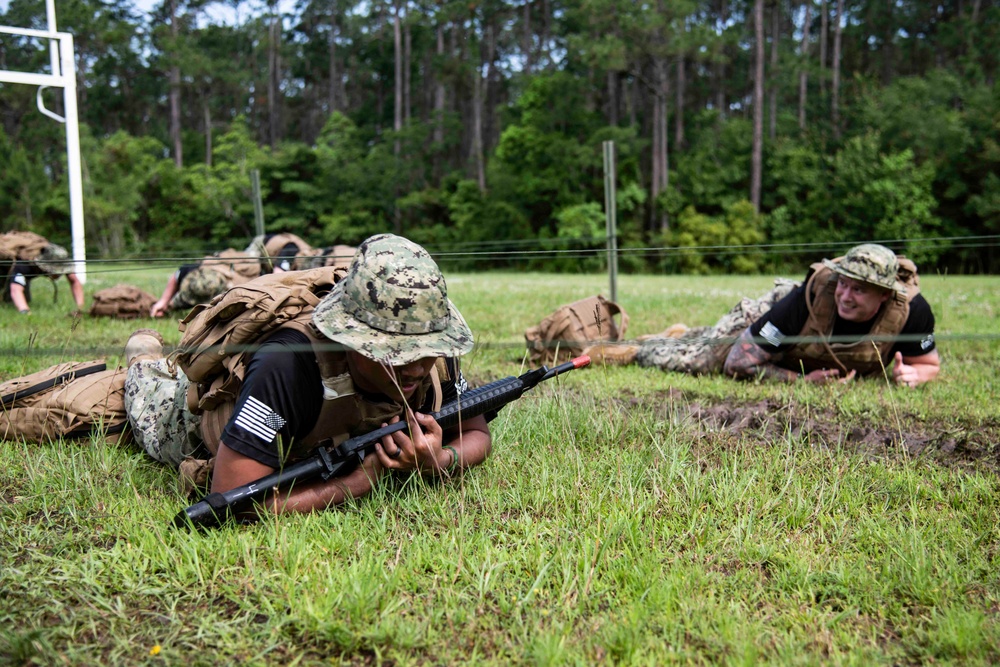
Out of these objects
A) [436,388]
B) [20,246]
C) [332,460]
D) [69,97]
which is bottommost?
[332,460]

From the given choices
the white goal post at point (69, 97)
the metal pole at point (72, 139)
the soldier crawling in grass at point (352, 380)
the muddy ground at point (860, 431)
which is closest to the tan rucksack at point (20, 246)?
the white goal post at point (69, 97)

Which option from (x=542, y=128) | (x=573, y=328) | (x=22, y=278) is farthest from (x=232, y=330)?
(x=542, y=128)

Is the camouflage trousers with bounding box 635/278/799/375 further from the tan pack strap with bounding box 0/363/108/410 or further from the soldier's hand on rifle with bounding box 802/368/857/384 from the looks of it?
the tan pack strap with bounding box 0/363/108/410

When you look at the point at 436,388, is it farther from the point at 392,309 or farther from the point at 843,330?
the point at 843,330

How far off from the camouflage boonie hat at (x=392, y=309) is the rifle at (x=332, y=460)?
1.46 feet

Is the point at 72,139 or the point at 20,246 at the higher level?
the point at 72,139

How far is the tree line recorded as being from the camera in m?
29.5

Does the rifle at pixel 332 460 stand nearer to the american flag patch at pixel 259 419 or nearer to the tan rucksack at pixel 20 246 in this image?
the american flag patch at pixel 259 419

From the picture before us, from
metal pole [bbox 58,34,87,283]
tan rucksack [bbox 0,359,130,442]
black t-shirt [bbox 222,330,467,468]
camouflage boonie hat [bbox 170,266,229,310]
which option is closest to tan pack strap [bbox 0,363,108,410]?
tan rucksack [bbox 0,359,130,442]

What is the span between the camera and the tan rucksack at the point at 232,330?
2.91 meters

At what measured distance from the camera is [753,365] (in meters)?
5.91

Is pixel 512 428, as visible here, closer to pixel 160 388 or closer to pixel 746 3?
pixel 160 388

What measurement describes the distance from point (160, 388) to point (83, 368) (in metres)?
0.91

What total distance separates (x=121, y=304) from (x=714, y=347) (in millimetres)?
6428
